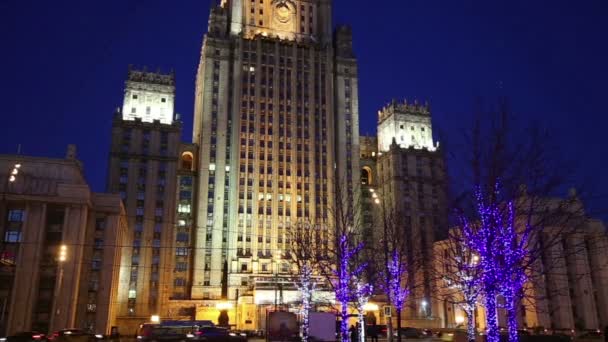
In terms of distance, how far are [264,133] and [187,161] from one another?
18224 millimetres

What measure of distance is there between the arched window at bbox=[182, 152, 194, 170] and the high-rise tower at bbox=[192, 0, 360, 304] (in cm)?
342

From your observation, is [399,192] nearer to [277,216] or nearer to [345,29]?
[277,216]

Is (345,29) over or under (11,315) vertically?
over

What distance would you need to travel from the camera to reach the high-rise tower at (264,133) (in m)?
103

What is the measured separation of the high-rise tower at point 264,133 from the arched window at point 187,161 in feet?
11.2

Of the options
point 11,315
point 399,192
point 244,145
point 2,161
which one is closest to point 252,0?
point 244,145

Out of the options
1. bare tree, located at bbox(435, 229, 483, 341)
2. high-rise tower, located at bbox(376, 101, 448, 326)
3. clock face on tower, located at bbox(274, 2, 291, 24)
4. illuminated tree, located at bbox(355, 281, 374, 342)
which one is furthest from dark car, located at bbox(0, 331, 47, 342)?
clock face on tower, located at bbox(274, 2, 291, 24)

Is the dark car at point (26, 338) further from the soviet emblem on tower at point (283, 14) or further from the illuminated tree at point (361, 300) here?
the soviet emblem on tower at point (283, 14)

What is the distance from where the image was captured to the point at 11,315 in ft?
186

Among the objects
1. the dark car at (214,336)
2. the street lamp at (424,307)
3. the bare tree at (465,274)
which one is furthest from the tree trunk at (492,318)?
the street lamp at (424,307)

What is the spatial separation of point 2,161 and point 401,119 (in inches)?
3410

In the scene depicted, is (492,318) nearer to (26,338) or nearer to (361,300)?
(361,300)

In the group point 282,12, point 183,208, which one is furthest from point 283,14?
point 183,208

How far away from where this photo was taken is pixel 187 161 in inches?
4560
